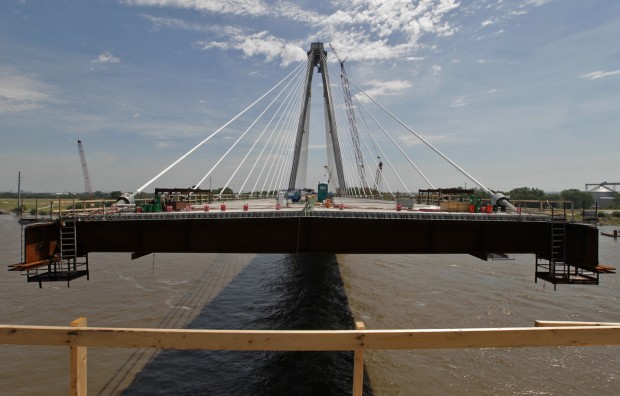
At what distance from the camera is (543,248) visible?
1745 cm

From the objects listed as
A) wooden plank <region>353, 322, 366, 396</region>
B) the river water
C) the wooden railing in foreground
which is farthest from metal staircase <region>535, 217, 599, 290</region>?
wooden plank <region>353, 322, 366, 396</region>

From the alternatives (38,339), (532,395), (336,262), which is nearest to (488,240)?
(532,395)

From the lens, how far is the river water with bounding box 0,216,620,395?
16.7 metres

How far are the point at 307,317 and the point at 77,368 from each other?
822 inches

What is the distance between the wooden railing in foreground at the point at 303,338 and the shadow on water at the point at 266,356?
12555mm

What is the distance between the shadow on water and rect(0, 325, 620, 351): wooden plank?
12.6 meters

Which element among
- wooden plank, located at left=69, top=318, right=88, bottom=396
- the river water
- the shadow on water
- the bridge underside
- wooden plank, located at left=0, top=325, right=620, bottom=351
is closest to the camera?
wooden plank, located at left=0, top=325, right=620, bottom=351

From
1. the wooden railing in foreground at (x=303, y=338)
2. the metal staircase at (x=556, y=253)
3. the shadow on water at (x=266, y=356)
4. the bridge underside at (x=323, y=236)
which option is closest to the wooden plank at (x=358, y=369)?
the wooden railing in foreground at (x=303, y=338)

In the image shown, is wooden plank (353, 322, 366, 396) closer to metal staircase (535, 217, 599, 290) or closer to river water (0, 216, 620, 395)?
river water (0, 216, 620, 395)

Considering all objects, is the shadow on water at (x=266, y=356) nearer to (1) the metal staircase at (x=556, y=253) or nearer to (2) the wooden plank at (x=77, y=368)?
(1) the metal staircase at (x=556, y=253)

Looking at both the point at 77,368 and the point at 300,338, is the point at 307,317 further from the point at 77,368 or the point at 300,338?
the point at 300,338

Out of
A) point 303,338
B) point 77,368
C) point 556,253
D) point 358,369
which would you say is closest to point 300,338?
point 303,338

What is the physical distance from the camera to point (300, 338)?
4.78 meters

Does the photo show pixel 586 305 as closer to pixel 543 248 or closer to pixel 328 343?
pixel 543 248
